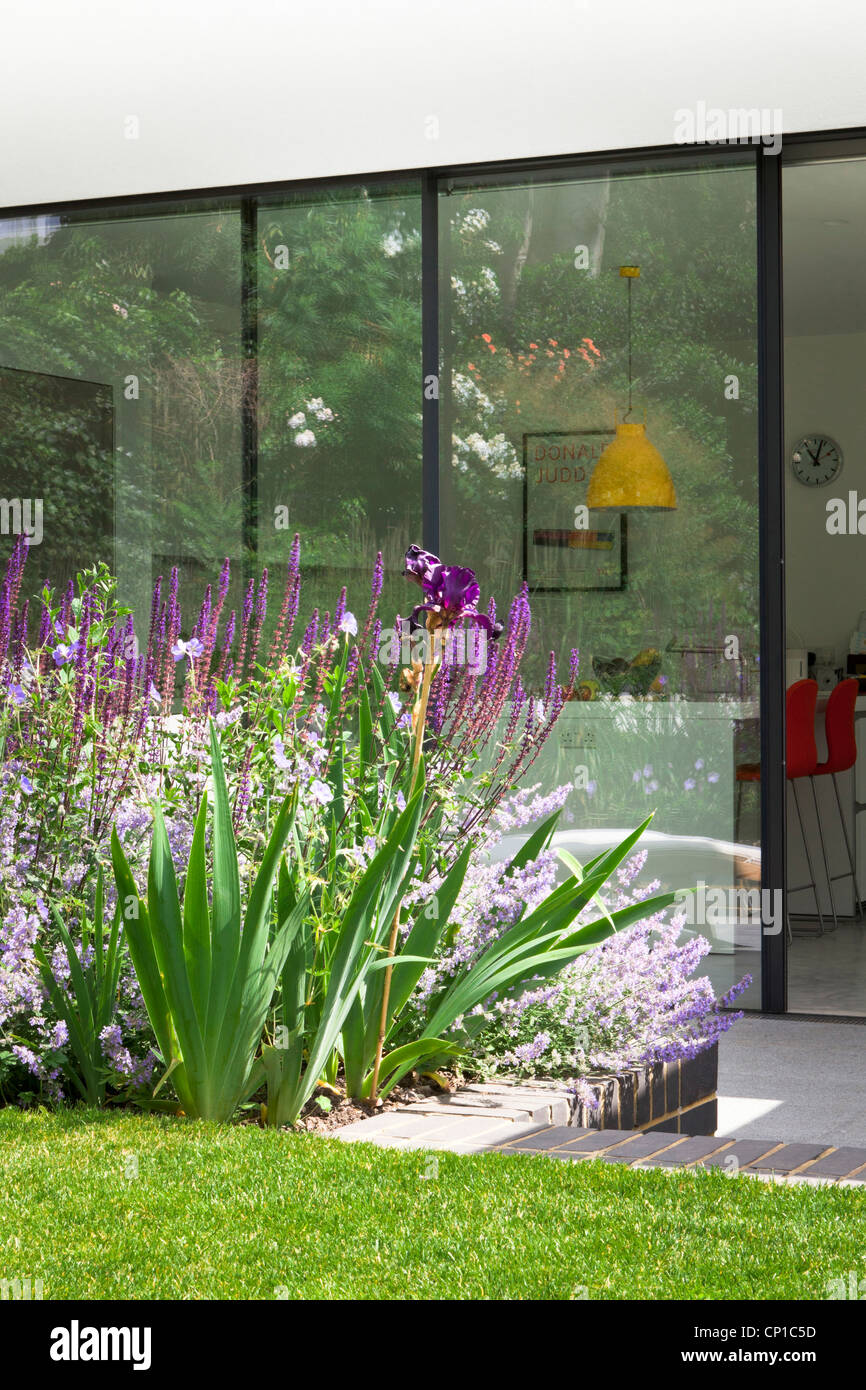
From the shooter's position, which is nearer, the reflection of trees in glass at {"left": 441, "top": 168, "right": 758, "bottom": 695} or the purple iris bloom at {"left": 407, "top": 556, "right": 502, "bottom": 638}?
the purple iris bloom at {"left": 407, "top": 556, "right": 502, "bottom": 638}

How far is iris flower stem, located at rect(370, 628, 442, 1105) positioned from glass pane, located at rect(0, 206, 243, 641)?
356cm

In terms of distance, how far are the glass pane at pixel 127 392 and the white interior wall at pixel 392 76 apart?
533mm

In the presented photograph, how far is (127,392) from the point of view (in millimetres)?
7066

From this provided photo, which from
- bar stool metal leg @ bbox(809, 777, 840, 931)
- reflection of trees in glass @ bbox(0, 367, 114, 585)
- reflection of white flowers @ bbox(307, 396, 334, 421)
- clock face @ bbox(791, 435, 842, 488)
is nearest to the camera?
reflection of white flowers @ bbox(307, 396, 334, 421)

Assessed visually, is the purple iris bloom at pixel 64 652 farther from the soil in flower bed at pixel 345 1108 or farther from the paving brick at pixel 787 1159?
the paving brick at pixel 787 1159

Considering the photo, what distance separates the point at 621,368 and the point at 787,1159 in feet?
12.2

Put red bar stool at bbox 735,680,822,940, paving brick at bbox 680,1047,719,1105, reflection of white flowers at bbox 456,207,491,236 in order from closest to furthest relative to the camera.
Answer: paving brick at bbox 680,1047,719,1105, reflection of white flowers at bbox 456,207,491,236, red bar stool at bbox 735,680,822,940

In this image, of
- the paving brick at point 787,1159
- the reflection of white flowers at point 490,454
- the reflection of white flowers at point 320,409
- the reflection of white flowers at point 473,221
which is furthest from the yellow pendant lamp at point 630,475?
the paving brick at point 787,1159

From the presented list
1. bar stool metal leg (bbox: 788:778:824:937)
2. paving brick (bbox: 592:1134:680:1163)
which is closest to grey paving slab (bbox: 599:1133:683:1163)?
paving brick (bbox: 592:1134:680:1163)

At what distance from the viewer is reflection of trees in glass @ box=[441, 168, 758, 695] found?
6.18 metres

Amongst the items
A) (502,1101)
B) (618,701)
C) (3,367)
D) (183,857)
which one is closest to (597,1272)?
(502,1101)

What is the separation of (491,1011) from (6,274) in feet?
16.5

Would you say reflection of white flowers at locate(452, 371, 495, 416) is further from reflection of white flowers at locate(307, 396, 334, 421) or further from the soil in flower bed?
the soil in flower bed

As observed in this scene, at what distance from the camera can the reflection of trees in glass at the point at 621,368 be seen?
618 cm
